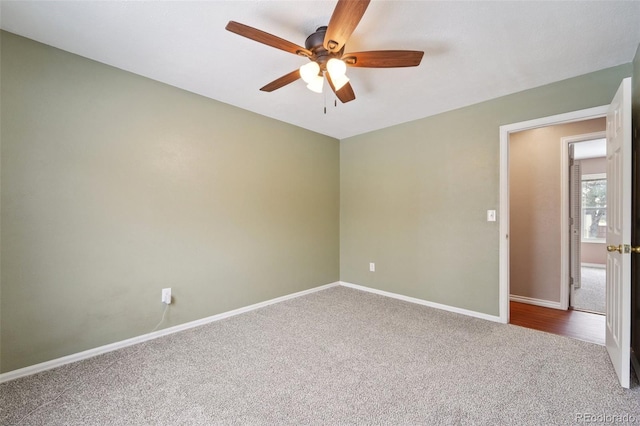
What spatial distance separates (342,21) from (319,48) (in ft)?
1.26

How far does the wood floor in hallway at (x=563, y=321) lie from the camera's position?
8.35 ft

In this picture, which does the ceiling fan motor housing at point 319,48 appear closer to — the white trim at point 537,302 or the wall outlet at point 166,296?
the wall outlet at point 166,296

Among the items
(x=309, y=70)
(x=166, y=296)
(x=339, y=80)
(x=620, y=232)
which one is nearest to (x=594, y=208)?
(x=620, y=232)

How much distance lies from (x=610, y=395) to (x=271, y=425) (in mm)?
2037

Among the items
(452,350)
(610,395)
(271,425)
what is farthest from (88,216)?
(610,395)

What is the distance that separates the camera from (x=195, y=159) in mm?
2736

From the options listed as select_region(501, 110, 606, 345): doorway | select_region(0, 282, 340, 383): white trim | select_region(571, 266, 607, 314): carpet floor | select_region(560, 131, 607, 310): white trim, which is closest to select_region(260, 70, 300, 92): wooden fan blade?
select_region(0, 282, 340, 383): white trim

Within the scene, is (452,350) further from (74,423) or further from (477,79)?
(74,423)

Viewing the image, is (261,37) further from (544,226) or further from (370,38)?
(544,226)

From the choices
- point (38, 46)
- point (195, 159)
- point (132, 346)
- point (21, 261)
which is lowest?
point (132, 346)

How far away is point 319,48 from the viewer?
1729 millimetres

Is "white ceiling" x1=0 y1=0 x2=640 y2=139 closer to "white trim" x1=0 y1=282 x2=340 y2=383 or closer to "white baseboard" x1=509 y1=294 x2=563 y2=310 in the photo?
"white trim" x1=0 y1=282 x2=340 y2=383

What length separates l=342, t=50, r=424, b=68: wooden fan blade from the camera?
5.47 feet

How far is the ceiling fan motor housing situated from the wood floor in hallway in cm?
307
